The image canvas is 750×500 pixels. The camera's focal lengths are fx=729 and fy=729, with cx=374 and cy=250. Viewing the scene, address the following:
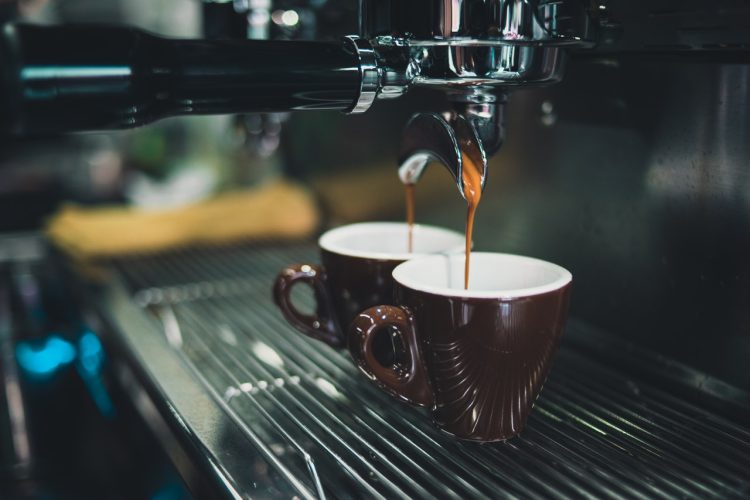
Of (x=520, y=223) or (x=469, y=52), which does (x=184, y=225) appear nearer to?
(x=520, y=223)

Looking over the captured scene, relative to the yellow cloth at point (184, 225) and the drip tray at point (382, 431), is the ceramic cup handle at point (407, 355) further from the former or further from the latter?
the yellow cloth at point (184, 225)

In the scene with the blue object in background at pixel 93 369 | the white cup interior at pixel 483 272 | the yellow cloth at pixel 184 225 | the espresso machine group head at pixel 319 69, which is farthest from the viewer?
the yellow cloth at pixel 184 225

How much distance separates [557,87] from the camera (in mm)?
599

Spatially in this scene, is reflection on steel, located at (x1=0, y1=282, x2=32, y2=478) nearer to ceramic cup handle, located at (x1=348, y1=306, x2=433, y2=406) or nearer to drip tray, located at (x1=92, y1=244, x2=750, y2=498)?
drip tray, located at (x1=92, y1=244, x2=750, y2=498)

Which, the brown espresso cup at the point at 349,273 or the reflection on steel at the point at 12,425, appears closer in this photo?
the brown espresso cup at the point at 349,273

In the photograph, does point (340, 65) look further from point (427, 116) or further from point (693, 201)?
point (693, 201)

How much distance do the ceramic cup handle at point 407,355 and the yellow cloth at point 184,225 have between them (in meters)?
0.53

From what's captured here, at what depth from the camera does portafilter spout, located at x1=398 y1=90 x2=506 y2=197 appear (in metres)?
0.43

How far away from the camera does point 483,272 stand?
0.49 metres

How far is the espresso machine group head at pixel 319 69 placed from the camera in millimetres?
345

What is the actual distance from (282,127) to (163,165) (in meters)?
0.57

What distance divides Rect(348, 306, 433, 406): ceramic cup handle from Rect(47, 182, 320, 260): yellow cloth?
529mm

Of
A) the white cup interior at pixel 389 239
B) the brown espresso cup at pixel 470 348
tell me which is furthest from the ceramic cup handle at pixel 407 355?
the white cup interior at pixel 389 239

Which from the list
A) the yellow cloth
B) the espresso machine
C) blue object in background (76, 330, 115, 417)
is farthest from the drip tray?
the yellow cloth
